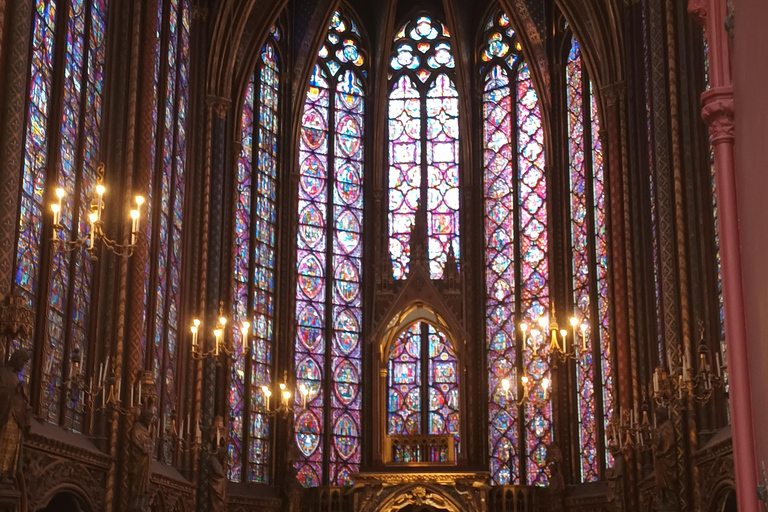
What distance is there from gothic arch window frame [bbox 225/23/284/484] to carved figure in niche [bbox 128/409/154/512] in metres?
6.27

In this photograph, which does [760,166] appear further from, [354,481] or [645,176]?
[354,481]

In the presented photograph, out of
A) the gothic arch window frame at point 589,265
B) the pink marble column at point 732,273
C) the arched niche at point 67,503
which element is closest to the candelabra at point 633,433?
the gothic arch window frame at point 589,265

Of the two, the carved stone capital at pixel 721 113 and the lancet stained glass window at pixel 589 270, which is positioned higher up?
the lancet stained glass window at pixel 589 270

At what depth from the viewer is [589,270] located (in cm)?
2719

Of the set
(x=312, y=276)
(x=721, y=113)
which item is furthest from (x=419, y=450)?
(x=721, y=113)

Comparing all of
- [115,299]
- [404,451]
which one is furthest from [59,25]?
[404,451]

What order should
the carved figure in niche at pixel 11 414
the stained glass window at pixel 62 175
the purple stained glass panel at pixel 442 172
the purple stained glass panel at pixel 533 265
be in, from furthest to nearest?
1. the purple stained glass panel at pixel 442 172
2. the purple stained glass panel at pixel 533 265
3. the stained glass window at pixel 62 175
4. the carved figure in niche at pixel 11 414

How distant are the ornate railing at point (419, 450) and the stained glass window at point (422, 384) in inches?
37.0

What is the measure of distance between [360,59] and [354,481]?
1170 cm

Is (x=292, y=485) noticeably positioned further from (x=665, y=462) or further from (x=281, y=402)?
(x=665, y=462)

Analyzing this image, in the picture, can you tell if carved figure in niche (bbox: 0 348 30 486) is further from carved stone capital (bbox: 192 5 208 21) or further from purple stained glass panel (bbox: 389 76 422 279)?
purple stained glass panel (bbox: 389 76 422 279)

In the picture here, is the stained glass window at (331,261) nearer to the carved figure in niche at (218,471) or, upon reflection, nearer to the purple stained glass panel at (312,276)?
the purple stained glass panel at (312,276)

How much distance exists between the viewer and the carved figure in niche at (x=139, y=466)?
763 inches

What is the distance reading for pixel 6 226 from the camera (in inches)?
569
